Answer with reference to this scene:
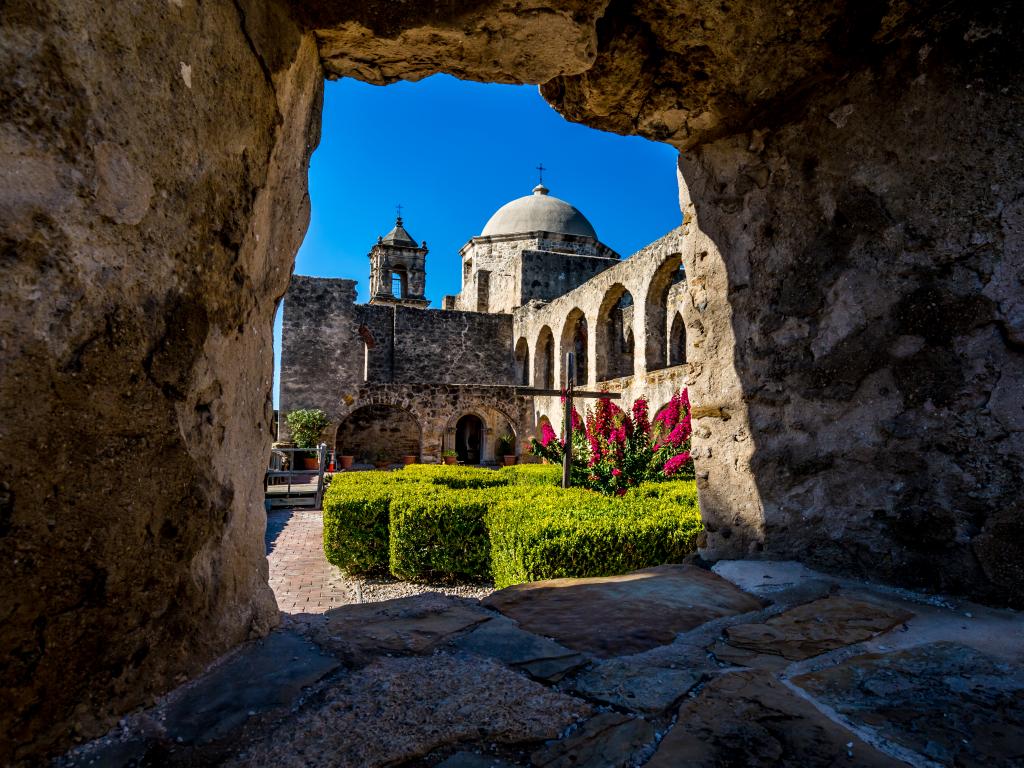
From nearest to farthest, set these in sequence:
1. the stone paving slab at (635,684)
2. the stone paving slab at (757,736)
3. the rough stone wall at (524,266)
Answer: the stone paving slab at (757,736)
the stone paving slab at (635,684)
the rough stone wall at (524,266)

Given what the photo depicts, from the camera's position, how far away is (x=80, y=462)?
1.00 metres

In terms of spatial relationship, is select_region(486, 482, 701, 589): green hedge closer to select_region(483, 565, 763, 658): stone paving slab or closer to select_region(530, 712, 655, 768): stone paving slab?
select_region(483, 565, 763, 658): stone paving slab

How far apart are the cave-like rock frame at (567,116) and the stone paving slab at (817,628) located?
332 millimetres

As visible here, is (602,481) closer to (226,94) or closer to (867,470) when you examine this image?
(867,470)

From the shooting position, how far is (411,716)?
3.76ft

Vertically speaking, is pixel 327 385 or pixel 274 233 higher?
pixel 327 385

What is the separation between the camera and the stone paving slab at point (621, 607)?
160 centimetres

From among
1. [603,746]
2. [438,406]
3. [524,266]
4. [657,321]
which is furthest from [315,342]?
[603,746]

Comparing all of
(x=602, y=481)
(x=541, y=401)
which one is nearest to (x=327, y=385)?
(x=541, y=401)

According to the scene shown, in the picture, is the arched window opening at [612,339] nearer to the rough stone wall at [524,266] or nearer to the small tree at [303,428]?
the rough stone wall at [524,266]

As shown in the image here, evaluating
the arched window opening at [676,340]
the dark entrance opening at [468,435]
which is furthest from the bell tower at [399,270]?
the arched window opening at [676,340]

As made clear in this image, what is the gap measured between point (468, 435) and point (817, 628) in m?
20.4

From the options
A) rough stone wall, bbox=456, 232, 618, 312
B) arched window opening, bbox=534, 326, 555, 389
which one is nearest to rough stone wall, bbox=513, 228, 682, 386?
arched window opening, bbox=534, 326, 555, 389

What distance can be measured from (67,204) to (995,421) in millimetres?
2208
